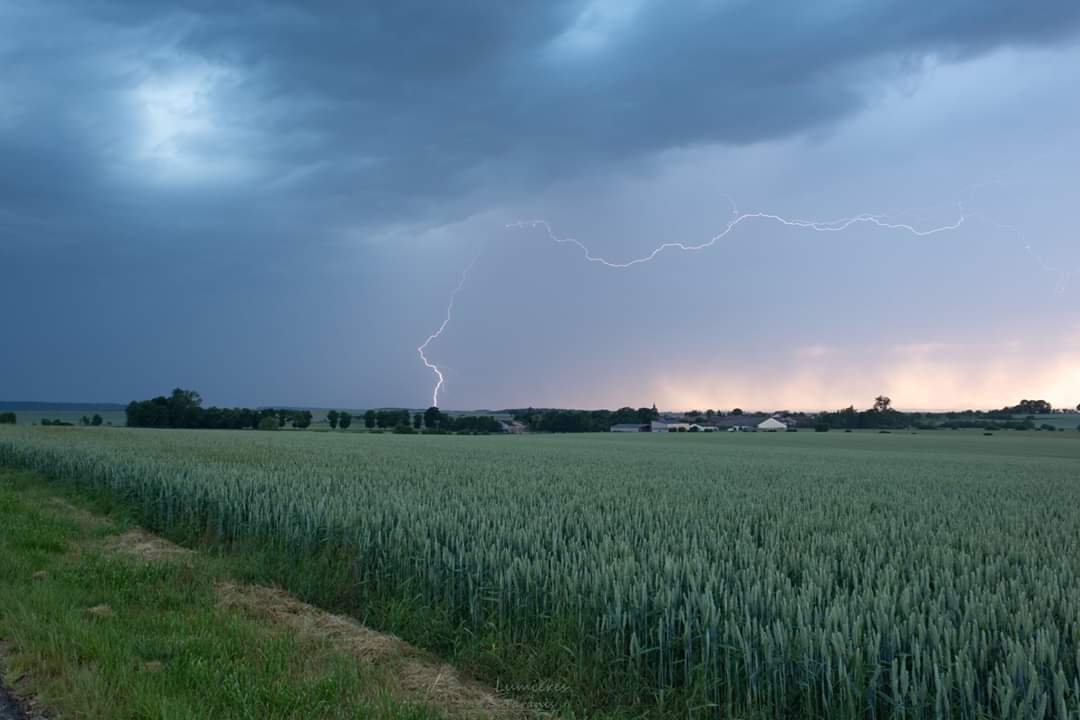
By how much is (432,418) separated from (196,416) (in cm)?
3920

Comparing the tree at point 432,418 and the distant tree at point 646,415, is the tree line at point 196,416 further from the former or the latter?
the distant tree at point 646,415

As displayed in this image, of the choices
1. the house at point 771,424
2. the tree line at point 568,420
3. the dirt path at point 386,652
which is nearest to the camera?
the dirt path at point 386,652

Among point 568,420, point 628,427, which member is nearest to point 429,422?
point 568,420

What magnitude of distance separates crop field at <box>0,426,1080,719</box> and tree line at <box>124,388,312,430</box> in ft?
342

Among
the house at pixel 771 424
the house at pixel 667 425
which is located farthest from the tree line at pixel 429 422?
the house at pixel 771 424

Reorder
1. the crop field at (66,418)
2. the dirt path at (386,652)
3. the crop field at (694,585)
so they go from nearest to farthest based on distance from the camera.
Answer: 1. the crop field at (694,585)
2. the dirt path at (386,652)
3. the crop field at (66,418)

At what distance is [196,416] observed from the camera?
11288 cm

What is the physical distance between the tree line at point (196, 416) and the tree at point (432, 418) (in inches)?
860

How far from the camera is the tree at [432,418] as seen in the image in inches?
4600

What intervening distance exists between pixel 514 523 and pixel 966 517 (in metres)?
9.13

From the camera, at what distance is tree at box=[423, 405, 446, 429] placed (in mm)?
116850

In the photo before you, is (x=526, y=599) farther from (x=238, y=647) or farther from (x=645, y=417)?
(x=645, y=417)

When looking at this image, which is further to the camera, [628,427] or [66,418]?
[628,427]

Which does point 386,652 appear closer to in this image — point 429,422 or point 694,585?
point 694,585
